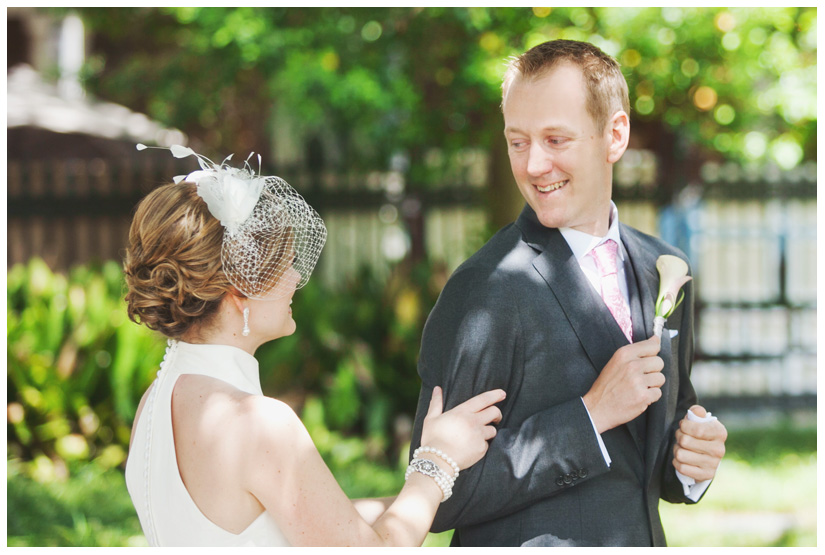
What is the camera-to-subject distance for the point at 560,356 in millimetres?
2010

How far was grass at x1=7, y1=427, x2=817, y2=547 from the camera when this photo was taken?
191 inches

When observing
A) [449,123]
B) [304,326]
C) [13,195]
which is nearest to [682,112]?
[449,123]

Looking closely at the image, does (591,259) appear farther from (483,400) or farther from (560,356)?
(483,400)

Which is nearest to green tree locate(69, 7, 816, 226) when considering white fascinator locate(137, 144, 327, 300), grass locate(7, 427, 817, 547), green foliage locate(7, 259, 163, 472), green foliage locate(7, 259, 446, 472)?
green foliage locate(7, 259, 446, 472)

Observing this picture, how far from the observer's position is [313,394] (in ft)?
21.5

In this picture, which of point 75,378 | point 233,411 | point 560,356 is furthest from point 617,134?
point 75,378

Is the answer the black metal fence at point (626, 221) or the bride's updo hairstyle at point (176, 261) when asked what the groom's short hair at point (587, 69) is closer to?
the bride's updo hairstyle at point (176, 261)

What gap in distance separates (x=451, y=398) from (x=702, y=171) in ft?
23.7

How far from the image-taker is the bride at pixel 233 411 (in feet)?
6.04

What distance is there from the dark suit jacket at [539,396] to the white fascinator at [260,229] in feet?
1.23

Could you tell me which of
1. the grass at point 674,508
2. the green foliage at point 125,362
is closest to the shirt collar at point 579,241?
the grass at point 674,508

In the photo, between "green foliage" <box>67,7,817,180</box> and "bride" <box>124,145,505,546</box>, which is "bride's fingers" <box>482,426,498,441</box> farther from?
"green foliage" <box>67,7,817,180</box>

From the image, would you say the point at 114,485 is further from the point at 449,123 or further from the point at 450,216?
the point at 450,216
